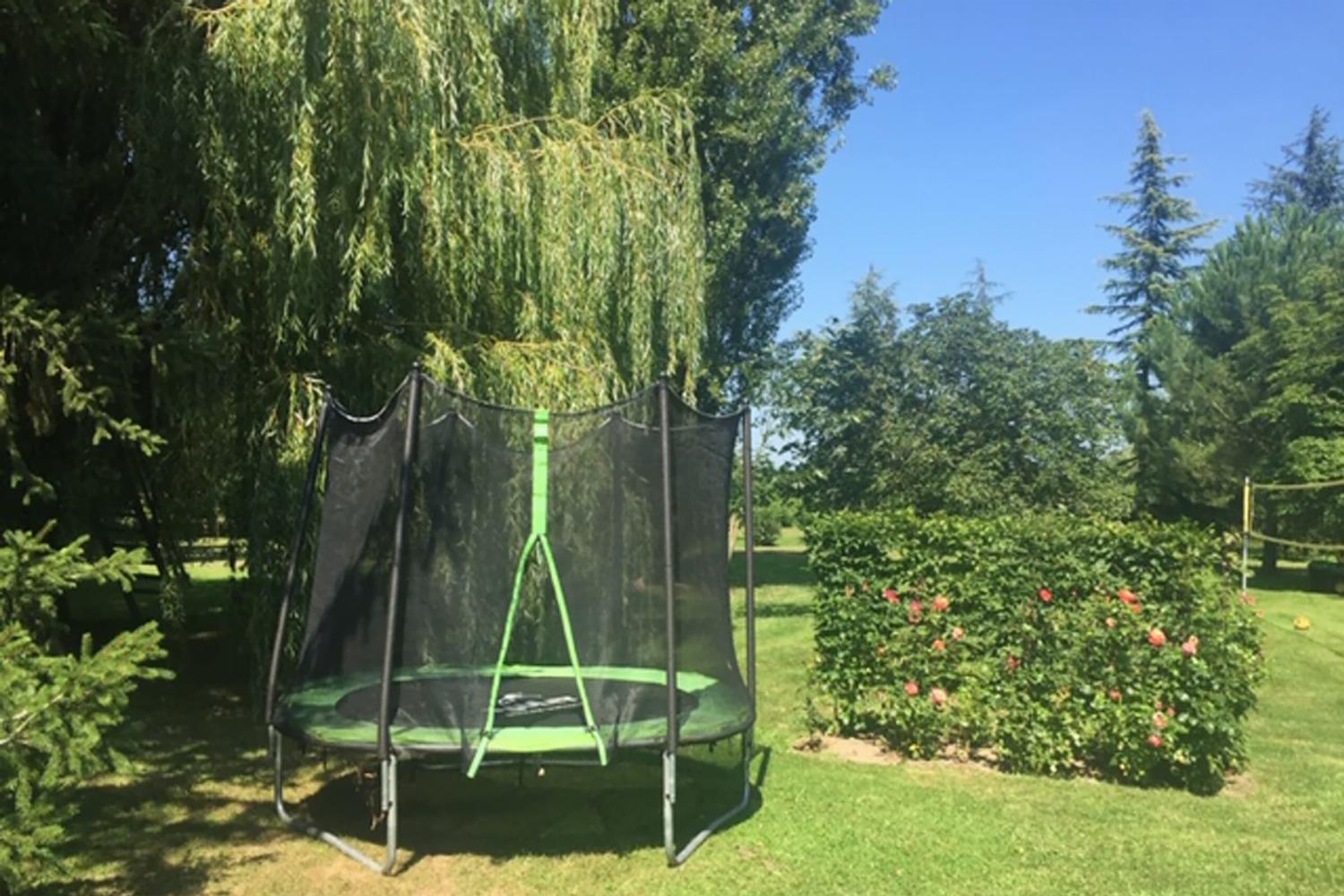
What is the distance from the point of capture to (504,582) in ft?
15.2

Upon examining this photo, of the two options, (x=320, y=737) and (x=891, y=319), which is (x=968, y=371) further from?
(x=320, y=737)

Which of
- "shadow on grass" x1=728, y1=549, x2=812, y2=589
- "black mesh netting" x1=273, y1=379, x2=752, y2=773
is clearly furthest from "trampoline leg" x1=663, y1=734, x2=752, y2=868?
"shadow on grass" x1=728, y1=549, x2=812, y2=589

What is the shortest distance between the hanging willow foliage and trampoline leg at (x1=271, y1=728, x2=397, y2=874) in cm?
268

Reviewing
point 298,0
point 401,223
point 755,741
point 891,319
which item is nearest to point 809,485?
point 891,319

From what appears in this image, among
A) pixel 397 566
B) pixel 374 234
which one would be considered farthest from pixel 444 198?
pixel 397 566

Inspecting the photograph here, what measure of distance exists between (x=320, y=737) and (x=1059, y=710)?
420 cm

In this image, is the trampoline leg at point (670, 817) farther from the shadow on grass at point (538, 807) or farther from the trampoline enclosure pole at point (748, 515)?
the trampoline enclosure pole at point (748, 515)

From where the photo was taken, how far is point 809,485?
51.5 feet

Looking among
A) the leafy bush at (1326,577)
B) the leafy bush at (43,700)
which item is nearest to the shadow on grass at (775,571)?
the leafy bush at (1326,577)

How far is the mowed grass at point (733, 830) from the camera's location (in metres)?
4.23

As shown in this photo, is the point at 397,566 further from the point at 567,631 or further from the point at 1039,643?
the point at 1039,643

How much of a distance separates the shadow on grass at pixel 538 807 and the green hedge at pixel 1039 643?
1074 mm

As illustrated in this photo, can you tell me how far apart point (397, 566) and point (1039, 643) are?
3885 mm

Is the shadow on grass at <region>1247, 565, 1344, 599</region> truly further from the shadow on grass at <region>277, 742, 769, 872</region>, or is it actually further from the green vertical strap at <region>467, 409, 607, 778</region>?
the green vertical strap at <region>467, 409, 607, 778</region>
